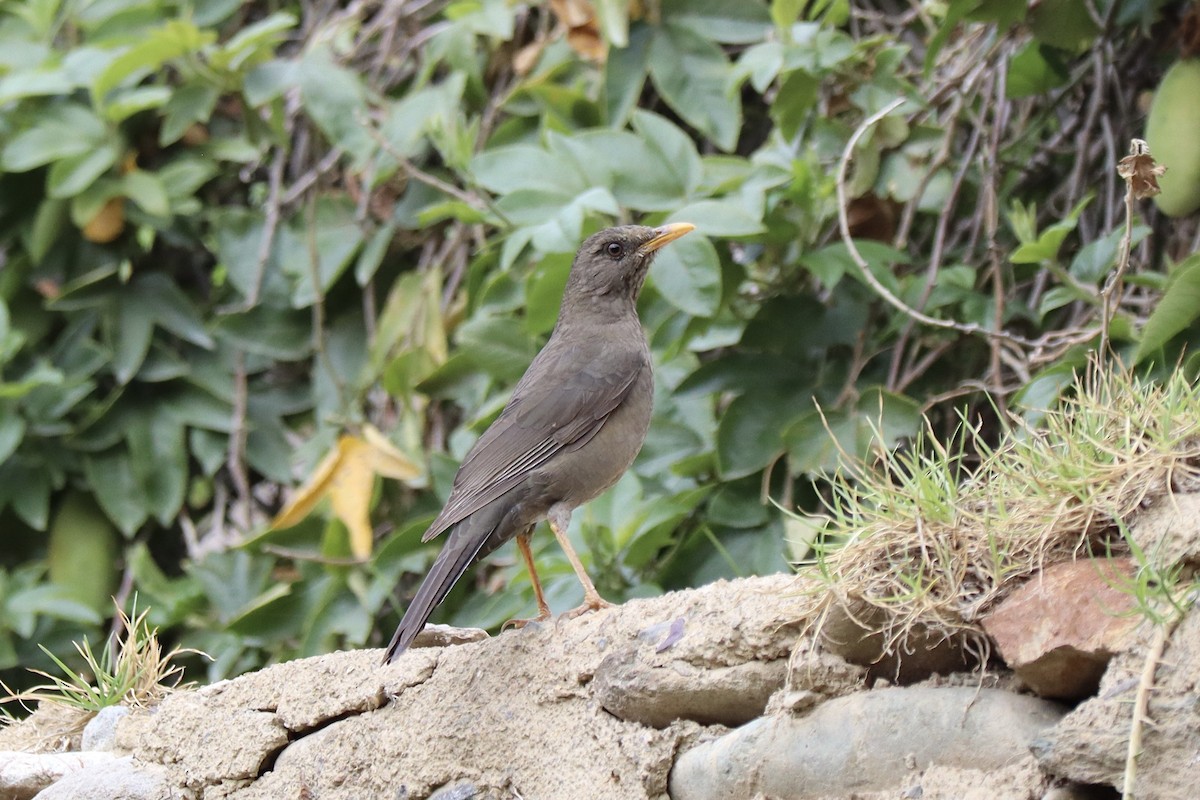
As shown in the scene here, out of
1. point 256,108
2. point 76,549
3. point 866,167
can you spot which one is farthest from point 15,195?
point 866,167

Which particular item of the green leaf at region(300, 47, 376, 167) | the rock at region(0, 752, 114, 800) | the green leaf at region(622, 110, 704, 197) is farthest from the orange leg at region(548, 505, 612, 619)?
the green leaf at region(300, 47, 376, 167)

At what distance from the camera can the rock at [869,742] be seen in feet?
7.79

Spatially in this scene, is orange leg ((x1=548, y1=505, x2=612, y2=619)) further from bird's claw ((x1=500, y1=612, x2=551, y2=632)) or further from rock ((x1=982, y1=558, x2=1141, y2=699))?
rock ((x1=982, y1=558, x2=1141, y2=699))

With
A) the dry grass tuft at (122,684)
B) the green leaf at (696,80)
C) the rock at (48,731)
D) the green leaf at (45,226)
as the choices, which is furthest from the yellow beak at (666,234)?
the green leaf at (45,226)

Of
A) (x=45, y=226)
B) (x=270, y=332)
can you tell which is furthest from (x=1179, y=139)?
(x=45, y=226)

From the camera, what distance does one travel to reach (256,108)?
6277 millimetres

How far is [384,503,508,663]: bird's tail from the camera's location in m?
3.29

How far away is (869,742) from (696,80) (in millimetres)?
3714

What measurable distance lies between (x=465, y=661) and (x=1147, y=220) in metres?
3.27

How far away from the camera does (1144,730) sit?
2107 mm

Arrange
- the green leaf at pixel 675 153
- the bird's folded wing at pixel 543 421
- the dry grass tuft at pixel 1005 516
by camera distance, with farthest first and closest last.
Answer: the green leaf at pixel 675 153 < the bird's folded wing at pixel 543 421 < the dry grass tuft at pixel 1005 516

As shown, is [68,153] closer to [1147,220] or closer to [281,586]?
[281,586]

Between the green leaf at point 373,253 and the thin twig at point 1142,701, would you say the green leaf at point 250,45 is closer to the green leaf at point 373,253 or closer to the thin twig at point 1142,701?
the green leaf at point 373,253

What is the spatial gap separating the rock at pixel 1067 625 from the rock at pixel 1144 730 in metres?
0.06
